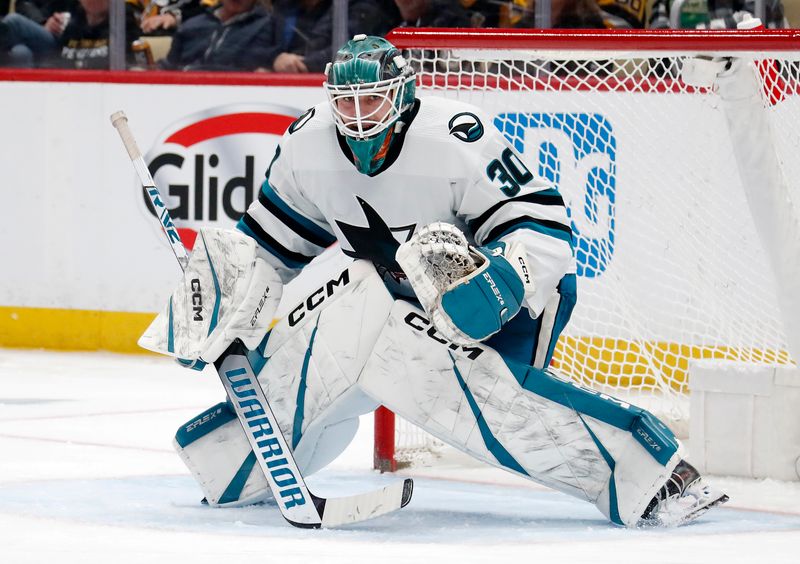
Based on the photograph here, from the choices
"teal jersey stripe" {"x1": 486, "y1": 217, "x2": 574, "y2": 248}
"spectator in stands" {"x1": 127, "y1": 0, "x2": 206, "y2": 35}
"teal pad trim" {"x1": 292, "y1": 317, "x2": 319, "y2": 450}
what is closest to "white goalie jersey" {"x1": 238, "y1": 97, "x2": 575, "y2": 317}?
"teal jersey stripe" {"x1": 486, "y1": 217, "x2": 574, "y2": 248}

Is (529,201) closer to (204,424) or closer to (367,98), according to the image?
(367,98)

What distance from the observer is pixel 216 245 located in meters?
2.87

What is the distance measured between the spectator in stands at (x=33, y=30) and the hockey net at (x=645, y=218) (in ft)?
5.72

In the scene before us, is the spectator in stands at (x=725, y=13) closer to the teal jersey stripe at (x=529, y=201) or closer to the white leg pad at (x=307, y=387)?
the teal jersey stripe at (x=529, y=201)

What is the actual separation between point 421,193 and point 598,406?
51 centimetres

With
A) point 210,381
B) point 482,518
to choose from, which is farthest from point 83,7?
point 482,518

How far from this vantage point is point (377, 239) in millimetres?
2844

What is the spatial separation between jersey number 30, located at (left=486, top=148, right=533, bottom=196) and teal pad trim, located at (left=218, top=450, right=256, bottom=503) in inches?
27.8

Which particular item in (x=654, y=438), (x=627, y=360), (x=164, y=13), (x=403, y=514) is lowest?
(x=627, y=360)

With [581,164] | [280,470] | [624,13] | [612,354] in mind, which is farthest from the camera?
[624,13]

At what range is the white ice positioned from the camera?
93.4 inches

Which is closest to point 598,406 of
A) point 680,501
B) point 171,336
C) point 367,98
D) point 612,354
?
point 680,501

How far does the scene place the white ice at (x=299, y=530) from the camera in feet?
7.79

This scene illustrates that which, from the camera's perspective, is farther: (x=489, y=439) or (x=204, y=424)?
(x=204, y=424)
